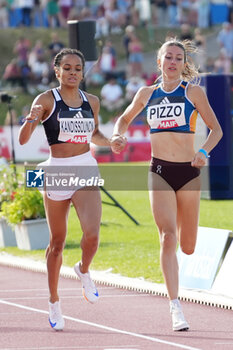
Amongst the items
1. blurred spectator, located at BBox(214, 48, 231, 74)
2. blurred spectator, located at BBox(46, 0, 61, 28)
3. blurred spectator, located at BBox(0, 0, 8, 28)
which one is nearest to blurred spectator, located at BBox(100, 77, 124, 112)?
blurred spectator, located at BBox(214, 48, 231, 74)

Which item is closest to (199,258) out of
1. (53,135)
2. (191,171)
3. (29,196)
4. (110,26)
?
(191,171)

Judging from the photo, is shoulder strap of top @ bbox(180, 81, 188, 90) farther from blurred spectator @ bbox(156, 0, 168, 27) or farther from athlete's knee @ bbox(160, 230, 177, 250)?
blurred spectator @ bbox(156, 0, 168, 27)

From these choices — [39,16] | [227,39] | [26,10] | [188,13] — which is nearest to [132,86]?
[227,39]

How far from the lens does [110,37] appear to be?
37.2m

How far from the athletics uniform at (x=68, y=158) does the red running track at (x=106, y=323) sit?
1.09 metres

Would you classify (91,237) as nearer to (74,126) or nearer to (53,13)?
(74,126)

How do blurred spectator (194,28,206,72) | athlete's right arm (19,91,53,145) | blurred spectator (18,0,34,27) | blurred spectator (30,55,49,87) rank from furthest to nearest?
blurred spectator (18,0,34,27) < blurred spectator (30,55,49,87) < blurred spectator (194,28,206,72) < athlete's right arm (19,91,53,145)

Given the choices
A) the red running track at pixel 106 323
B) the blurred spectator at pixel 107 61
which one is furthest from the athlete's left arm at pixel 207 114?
the blurred spectator at pixel 107 61

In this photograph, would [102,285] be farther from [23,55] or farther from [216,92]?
[23,55]

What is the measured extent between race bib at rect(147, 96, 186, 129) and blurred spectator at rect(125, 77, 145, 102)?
22.9 meters

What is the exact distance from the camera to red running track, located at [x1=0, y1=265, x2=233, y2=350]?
23.0 ft

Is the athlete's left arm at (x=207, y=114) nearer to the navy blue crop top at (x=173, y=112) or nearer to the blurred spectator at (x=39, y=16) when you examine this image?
the navy blue crop top at (x=173, y=112)

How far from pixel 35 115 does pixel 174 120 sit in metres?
1.11

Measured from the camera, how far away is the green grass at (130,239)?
36.0 ft
